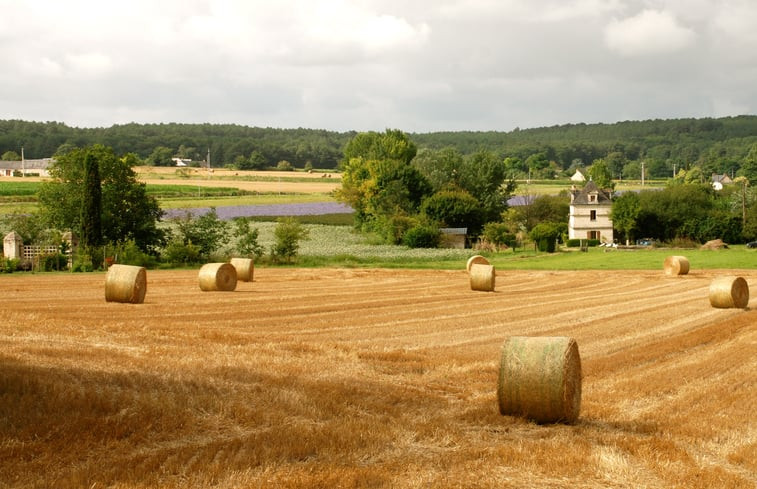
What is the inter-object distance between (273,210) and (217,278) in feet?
225

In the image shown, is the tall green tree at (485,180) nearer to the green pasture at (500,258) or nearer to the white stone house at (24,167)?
the green pasture at (500,258)

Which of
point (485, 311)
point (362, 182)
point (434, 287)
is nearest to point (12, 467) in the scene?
point (485, 311)

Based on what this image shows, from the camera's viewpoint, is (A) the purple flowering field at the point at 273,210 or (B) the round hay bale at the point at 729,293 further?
(A) the purple flowering field at the point at 273,210

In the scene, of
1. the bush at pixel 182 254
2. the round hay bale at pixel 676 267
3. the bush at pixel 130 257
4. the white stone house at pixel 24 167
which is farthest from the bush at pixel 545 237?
the white stone house at pixel 24 167

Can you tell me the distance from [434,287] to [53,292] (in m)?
15.9

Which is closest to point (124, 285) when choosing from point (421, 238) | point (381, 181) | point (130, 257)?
point (130, 257)

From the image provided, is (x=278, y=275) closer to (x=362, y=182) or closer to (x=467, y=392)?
(x=467, y=392)

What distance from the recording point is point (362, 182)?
11094 centimetres

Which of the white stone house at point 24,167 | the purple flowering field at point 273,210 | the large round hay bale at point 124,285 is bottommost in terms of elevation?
the large round hay bale at point 124,285

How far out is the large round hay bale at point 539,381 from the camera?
12.8 metres

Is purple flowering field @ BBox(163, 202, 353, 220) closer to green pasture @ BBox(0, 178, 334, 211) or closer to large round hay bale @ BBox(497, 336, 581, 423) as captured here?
green pasture @ BBox(0, 178, 334, 211)

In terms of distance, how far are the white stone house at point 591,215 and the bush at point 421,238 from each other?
2901 centimetres

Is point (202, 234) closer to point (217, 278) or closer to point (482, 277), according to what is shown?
point (217, 278)

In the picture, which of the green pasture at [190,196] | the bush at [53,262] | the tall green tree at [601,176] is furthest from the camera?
the tall green tree at [601,176]
